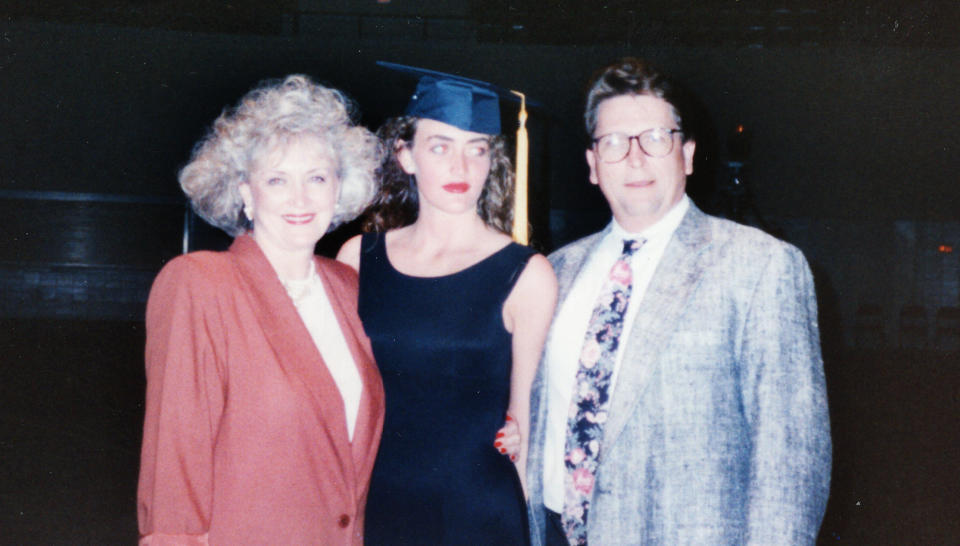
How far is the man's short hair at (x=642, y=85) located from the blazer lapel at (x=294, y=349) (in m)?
0.88

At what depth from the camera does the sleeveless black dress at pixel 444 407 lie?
66.0 inches

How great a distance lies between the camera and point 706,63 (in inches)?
360

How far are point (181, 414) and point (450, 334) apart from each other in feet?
2.11

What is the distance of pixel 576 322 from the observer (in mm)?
1743

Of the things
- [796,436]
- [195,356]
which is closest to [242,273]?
[195,356]

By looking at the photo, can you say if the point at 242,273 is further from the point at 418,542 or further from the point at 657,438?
the point at 657,438

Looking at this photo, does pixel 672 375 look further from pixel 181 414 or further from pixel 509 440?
pixel 181 414

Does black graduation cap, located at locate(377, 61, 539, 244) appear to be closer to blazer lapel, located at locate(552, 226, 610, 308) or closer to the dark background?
blazer lapel, located at locate(552, 226, 610, 308)

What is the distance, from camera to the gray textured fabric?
1.40 m

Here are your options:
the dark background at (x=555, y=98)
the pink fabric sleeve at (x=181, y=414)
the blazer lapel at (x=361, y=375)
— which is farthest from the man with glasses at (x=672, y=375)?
the dark background at (x=555, y=98)

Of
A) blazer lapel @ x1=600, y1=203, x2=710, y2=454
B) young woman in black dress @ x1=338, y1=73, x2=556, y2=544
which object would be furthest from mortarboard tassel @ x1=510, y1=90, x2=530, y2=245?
blazer lapel @ x1=600, y1=203, x2=710, y2=454

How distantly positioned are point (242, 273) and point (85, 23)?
9.23 meters

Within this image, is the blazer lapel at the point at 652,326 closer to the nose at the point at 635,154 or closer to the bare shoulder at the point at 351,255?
the nose at the point at 635,154

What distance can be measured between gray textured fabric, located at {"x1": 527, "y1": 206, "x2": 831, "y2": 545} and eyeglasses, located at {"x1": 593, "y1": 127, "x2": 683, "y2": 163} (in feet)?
0.80
